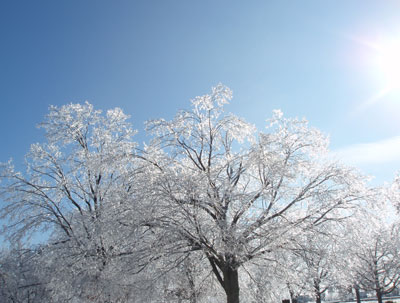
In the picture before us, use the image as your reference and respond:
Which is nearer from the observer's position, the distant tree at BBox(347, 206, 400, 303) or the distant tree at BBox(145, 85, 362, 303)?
the distant tree at BBox(145, 85, 362, 303)

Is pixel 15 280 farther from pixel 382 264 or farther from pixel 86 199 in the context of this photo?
pixel 382 264

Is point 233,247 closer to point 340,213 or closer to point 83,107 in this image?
point 340,213

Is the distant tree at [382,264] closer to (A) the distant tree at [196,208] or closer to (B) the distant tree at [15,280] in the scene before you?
(A) the distant tree at [196,208]

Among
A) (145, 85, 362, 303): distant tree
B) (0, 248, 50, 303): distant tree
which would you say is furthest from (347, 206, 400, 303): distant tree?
(0, 248, 50, 303): distant tree

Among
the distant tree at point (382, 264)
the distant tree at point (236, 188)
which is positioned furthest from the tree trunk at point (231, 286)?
the distant tree at point (382, 264)

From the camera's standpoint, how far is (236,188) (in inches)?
362

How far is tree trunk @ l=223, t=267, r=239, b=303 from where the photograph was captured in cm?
934

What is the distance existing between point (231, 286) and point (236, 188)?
3.21 m

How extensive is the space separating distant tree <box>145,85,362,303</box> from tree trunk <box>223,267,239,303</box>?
0.03m

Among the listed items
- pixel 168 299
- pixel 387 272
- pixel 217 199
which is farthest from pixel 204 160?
pixel 387 272

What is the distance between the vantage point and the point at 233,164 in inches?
394

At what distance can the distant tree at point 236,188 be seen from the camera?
26.2 ft

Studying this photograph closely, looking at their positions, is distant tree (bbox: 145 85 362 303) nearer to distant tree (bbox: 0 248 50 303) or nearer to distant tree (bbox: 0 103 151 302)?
distant tree (bbox: 0 103 151 302)

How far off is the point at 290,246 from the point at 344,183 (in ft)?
8.56
